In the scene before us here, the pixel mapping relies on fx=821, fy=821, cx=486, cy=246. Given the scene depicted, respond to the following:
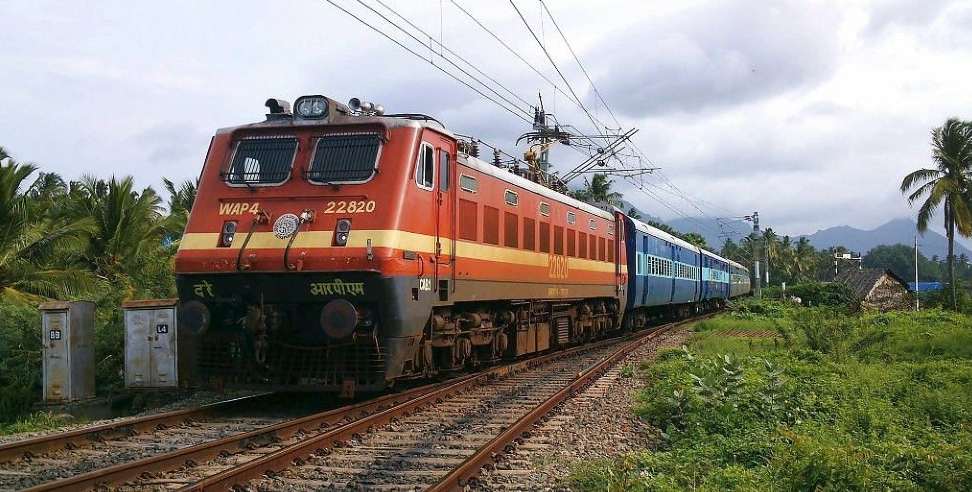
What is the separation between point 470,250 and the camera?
38.6ft

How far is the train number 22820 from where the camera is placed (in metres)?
9.66

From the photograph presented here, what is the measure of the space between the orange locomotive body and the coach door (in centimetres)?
3

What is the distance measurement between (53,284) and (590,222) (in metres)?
11.8

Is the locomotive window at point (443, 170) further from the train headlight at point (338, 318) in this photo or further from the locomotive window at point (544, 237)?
the locomotive window at point (544, 237)

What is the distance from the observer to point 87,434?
781 cm

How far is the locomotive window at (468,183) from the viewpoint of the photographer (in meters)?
11.5

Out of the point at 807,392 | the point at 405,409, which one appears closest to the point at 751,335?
the point at 807,392

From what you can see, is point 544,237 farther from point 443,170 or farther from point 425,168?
point 425,168

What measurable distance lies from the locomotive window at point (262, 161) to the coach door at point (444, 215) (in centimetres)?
181

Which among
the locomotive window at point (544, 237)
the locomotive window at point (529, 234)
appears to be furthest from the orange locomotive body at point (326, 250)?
the locomotive window at point (544, 237)

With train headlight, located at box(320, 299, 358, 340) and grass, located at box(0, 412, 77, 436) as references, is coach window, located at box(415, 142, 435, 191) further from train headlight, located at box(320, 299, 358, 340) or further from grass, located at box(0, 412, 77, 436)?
grass, located at box(0, 412, 77, 436)

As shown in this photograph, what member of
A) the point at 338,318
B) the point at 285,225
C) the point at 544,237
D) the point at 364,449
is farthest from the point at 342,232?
the point at 544,237

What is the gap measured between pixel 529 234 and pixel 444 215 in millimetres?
3721

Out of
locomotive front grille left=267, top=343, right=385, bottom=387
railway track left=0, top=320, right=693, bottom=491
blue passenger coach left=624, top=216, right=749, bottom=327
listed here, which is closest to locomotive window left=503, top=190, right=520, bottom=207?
railway track left=0, top=320, right=693, bottom=491
